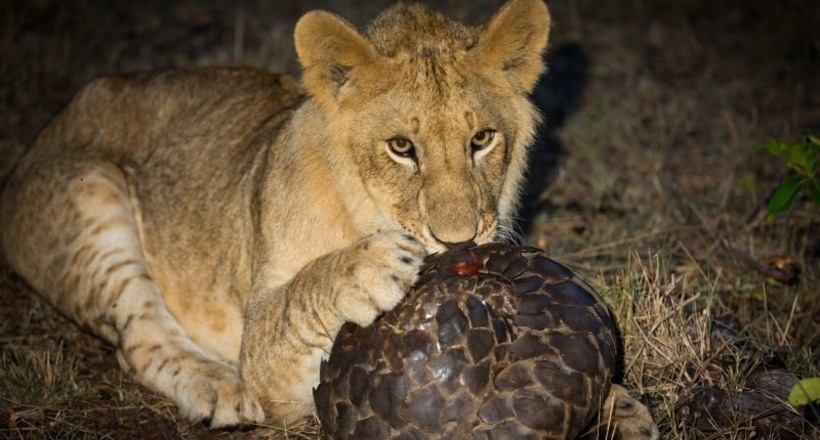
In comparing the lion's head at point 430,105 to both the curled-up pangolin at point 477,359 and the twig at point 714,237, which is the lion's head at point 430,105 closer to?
the curled-up pangolin at point 477,359

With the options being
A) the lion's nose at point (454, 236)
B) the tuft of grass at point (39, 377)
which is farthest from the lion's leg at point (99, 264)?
the lion's nose at point (454, 236)

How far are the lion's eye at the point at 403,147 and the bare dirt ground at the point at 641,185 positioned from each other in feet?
4.24

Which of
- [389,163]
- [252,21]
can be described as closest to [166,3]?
[252,21]

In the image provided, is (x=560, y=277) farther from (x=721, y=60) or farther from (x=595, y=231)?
(x=721, y=60)

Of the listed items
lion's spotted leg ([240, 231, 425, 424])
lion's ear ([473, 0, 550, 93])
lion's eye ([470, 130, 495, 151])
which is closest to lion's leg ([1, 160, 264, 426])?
lion's spotted leg ([240, 231, 425, 424])

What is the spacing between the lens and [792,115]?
7645mm

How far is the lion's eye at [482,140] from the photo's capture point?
12.8 feet

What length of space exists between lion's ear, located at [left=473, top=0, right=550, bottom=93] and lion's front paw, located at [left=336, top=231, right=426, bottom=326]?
3.57ft

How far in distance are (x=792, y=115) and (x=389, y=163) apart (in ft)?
16.3

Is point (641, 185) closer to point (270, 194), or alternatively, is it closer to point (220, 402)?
point (270, 194)

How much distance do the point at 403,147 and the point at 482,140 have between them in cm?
35

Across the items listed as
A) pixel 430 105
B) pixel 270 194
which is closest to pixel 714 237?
pixel 430 105

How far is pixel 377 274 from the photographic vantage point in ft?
10.9

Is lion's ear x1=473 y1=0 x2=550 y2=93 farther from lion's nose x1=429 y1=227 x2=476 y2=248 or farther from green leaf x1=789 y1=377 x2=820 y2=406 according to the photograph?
green leaf x1=789 y1=377 x2=820 y2=406
